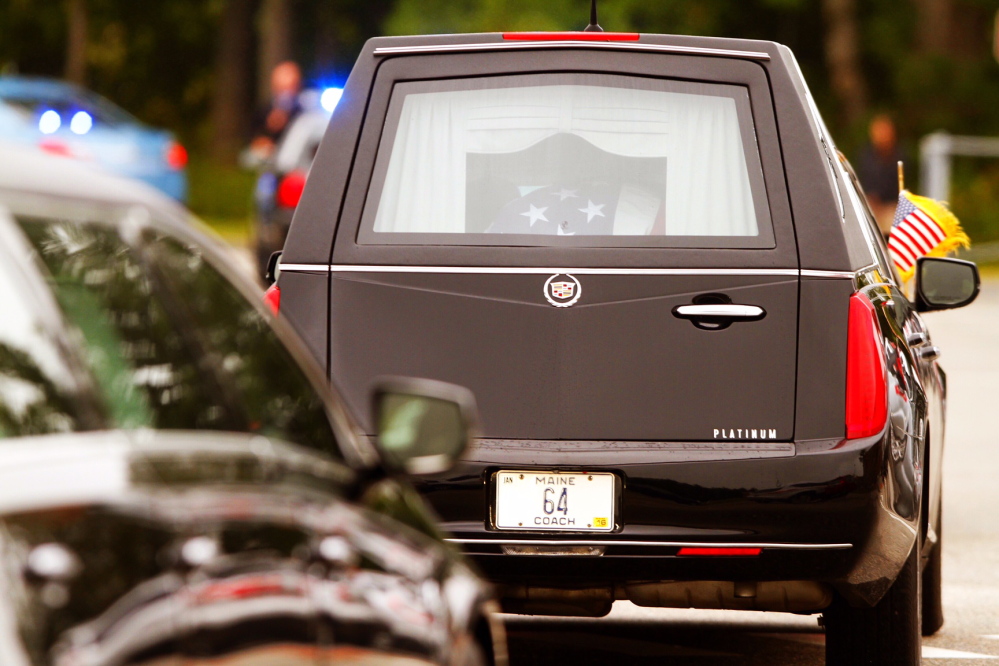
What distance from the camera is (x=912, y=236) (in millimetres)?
7746

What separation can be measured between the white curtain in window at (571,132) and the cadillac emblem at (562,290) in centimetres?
29

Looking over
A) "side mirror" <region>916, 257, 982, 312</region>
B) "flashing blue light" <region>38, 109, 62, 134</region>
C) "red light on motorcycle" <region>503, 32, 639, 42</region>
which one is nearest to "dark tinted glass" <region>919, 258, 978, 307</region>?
"side mirror" <region>916, 257, 982, 312</region>

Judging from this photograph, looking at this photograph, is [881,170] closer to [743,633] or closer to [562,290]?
[743,633]

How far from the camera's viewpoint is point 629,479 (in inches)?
186

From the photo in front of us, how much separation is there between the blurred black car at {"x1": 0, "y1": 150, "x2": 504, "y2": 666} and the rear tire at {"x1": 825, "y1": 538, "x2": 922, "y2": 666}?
219cm

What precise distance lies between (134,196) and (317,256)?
2142 mm

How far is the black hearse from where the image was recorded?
474cm

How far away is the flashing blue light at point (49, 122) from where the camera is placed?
2461 centimetres

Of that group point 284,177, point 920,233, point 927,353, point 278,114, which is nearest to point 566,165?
point 927,353

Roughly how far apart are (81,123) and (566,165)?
823 inches

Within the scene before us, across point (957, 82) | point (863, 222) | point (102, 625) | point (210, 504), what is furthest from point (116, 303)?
point (957, 82)

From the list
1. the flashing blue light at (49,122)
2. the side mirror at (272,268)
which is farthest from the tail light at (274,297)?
the flashing blue light at (49,122)

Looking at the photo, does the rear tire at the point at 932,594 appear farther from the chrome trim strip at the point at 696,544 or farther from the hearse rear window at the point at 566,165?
the hearse rear window at the point at 566,165

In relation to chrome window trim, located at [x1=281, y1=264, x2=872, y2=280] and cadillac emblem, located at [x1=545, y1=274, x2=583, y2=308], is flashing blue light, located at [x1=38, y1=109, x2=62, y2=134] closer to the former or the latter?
chrome window trim, located at [x1=281, y1=264, x2=872, y2=280]
